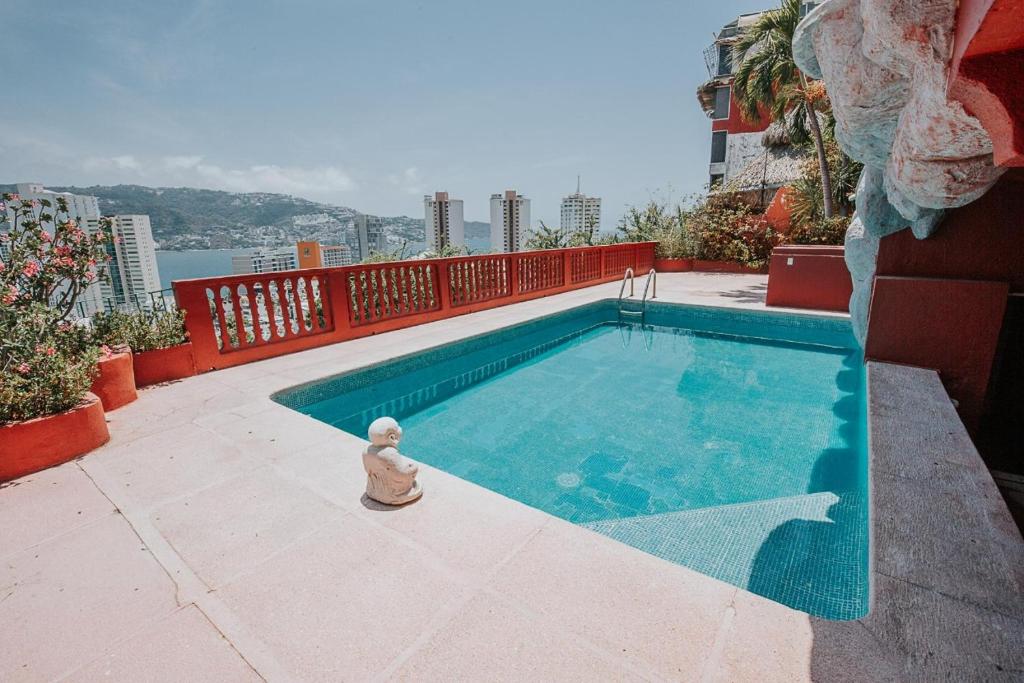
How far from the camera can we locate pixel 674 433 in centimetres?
416

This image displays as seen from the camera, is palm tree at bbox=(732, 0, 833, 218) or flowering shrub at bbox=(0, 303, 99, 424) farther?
palm tree at bbox=(732, 0, 833, 218)

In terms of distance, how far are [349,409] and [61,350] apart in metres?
2.21

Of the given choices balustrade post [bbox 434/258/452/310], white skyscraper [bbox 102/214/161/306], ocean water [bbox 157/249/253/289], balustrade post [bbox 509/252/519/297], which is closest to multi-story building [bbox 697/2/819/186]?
balustrade post [bbox 509/252/519/297]

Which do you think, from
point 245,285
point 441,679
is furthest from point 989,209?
point 245,285

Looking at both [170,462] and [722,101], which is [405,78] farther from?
[722,101]

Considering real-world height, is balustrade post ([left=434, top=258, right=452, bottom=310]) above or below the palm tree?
below

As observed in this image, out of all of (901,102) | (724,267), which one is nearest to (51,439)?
(901,102)

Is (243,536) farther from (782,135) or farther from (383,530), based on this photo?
(782,135)

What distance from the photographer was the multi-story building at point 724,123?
2005cm

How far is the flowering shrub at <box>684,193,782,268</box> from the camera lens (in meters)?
11.7

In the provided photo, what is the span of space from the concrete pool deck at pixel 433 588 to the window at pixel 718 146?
866 inches

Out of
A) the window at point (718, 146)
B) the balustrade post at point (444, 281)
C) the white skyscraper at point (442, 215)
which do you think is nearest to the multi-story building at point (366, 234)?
the white skyscraper at point (442, 215)

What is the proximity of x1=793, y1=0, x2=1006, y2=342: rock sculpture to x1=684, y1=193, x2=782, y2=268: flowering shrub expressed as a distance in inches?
348

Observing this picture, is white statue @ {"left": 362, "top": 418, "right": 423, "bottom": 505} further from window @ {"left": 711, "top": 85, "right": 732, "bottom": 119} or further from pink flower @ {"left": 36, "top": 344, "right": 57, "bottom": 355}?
window @ {"left": 711, "top": 85, "right": 732, "bottom": 119}
